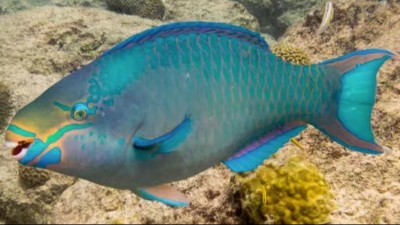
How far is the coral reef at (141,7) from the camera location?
9.70 meters

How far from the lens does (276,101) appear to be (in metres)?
1.75

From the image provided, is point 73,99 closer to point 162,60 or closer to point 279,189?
point 162,60

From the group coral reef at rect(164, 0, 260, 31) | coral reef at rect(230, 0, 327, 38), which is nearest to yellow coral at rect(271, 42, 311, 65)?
coral reef at rect(164, 0, 260, 31)

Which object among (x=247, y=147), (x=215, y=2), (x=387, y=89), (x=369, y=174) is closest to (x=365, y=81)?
(x=247, y=147)

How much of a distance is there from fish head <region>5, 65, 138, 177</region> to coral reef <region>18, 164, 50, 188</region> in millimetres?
2453

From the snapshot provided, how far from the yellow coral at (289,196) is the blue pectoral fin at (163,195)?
2.93ft

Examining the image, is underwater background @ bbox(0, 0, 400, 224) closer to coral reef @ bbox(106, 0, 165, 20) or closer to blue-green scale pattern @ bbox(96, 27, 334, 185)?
blue-green scale pattern @ bbox(96, 27, 334, 185)

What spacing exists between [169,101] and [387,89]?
2.97 m

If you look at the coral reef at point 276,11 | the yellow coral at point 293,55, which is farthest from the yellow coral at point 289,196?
the coral reef at point 276,11

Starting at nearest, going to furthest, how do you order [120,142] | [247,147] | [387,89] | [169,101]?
[120,142], [169,101], [247,147], [387,89]

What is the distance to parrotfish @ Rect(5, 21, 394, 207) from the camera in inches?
54.8

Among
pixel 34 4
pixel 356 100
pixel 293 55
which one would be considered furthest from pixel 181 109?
pixel 34 4

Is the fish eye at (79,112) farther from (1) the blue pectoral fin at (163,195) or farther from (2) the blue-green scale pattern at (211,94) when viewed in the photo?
(1) the blue pectoral fin at (163,195)

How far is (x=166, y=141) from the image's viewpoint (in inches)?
56.1
